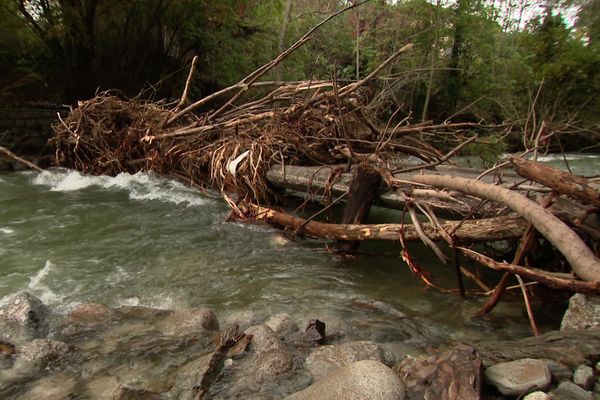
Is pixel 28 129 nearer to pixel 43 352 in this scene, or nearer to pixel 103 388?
pixel 43 352

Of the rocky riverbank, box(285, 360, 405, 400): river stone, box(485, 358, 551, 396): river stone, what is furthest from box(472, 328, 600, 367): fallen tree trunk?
box(285, 360, 405, 400): river stone

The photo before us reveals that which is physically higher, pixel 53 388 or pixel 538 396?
pixel 538 396

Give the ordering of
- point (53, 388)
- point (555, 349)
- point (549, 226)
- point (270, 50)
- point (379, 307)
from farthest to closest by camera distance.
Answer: point (270, 50) → point (379, 307) → point (549, 226) → point (53, 388) → point (555, 349)

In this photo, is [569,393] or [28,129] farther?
[28,129]

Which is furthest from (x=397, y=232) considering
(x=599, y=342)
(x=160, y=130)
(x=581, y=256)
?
(x=160, y=130)

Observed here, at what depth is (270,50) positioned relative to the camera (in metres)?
16.2

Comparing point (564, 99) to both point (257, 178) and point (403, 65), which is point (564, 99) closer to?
point (403, 65)

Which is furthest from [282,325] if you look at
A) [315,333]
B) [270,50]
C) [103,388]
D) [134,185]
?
[270,50]

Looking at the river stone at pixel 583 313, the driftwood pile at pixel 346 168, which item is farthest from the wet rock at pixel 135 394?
the river stone at pixel 583 313

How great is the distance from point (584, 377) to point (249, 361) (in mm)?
1683

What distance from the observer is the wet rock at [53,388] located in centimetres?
229

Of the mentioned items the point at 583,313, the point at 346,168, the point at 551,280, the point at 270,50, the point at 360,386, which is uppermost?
the point at 270,50

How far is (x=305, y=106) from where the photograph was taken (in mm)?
6402

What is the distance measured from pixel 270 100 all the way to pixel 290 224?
284cm
